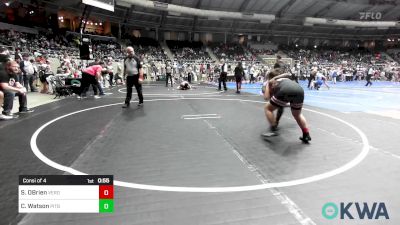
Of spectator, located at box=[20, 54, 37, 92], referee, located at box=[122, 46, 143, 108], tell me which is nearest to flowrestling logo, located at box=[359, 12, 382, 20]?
referee, located at box=[122, 46, 143, 108]

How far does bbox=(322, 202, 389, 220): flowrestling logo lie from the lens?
2.51 meters

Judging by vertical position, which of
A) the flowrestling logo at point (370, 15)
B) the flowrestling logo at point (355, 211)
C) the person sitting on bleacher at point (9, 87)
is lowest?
the flowrestling logo at point (355, 211)

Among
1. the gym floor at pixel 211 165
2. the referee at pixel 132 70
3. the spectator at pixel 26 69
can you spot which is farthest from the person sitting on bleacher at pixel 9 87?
the spectator at pixel 26 69

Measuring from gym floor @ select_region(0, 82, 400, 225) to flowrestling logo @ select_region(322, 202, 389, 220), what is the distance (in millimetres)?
49

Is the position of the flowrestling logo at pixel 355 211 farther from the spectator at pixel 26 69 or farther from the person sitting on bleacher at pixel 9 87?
the spectator at pixel 26 69

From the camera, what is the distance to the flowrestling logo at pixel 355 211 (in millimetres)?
2508

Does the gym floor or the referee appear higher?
the referee

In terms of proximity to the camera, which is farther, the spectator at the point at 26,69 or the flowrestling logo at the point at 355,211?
the spectator at the point at 26,69

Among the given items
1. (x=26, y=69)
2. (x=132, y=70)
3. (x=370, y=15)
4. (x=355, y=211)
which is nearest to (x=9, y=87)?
(x=132, y=70)

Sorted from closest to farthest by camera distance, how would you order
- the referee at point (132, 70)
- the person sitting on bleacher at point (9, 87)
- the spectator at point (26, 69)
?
the person sitting on bleacher at point (9, 87) < the referee at point (132, 70) < the spectator at point (26, 69)

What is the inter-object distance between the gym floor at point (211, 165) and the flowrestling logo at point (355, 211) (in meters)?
0.05

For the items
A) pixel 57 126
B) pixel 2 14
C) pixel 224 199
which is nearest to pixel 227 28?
pixel 2 14

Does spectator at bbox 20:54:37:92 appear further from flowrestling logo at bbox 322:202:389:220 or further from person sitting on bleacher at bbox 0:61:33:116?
flowrestling logo at bbox 322:202:389:220

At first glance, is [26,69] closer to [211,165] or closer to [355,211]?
[211,165]
